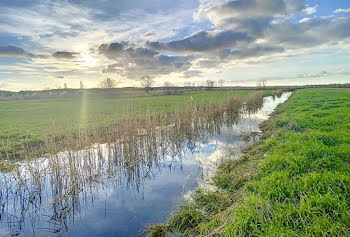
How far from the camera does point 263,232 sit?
3398 mm

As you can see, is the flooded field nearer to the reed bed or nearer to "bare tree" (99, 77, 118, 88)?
the reed bed

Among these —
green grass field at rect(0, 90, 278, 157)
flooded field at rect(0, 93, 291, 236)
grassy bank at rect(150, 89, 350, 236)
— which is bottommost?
flooded field at rect(0, 93, 291, 236)

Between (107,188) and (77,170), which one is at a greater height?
(77,170)

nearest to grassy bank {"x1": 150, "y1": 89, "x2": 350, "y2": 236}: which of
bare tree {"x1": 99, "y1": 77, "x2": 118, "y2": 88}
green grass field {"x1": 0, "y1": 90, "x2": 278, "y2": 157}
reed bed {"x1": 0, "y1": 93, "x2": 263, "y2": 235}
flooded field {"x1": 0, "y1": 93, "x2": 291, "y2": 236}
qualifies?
flooded field {"x1": 0, "y1": 93, "x2": 291, "y2": 236}

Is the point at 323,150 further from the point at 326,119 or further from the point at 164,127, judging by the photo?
the point at 164,127

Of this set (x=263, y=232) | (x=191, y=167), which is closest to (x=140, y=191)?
(x=191, y=167)

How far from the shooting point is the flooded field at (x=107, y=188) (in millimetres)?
4871

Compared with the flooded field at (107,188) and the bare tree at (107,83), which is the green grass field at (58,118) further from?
the bare tree at (107,83)

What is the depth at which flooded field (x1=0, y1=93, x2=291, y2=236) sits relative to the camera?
4.87 metres

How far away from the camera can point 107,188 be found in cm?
662

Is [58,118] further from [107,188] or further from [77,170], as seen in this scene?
[107,188]

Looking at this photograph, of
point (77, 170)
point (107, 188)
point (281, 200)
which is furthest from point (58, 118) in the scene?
point (281, 200)

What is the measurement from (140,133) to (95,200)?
454 centimetres

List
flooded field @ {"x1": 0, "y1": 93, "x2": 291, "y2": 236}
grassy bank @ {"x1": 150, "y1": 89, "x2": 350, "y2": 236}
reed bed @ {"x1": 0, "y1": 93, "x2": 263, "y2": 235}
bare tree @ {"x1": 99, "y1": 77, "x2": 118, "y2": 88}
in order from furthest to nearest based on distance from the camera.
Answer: bare tree @ {"x1": 99, "y1": 77, "x2": 118, "y2": 88}, reed bed @ {"x1": 0, "y1": 93, "x2": 263, "y2": 235}, flooded field @ {"x1": 0, "y1": 93, "x2": 291, "y2": 236}, grassy bank @ {"x1": 150, "y1": 89, "x2": 350, "y2": 236}
